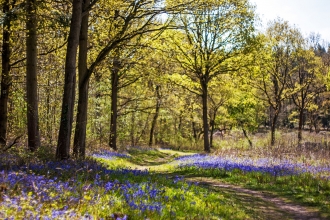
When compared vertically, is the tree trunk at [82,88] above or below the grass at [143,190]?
above

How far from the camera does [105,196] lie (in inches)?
198

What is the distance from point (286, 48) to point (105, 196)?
29111 millimetres

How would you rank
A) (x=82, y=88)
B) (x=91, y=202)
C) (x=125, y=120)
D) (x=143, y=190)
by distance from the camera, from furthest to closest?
1. (x=125, y=120)
2. (x=82, y=88)
3. (x=143, y=190)
4. (x=91, y=202)

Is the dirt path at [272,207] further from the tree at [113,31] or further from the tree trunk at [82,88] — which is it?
the tree at [113,31]

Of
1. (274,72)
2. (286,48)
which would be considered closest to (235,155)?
(274,72)

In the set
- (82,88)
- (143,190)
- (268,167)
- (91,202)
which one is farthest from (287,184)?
(91,202)

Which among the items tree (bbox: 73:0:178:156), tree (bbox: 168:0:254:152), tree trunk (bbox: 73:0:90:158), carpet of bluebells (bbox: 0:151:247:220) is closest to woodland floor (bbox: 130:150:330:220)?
carpet of bluebells (bbox: 0:151:247:220)

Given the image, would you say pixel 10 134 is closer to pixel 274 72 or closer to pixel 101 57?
pixel 101 57

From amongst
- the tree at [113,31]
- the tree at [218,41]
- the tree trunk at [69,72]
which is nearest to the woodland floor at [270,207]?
the tree trunk at [69,72]

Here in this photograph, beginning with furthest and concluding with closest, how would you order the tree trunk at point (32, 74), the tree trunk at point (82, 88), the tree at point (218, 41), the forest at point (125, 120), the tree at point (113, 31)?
the tree at point (218, 41) < the tree trunk at point (82, 88) < the tree at point (113, 31) < the tree trunk at point (32, 74) < the forest at point (125, 120)

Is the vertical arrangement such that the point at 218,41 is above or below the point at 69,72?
above

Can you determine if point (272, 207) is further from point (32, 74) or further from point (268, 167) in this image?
point (32, 74)

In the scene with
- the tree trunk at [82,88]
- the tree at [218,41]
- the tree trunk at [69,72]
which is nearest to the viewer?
the tree trunk at [69,72]

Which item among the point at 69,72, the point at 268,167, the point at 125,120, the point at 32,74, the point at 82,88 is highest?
the point at 32,74
